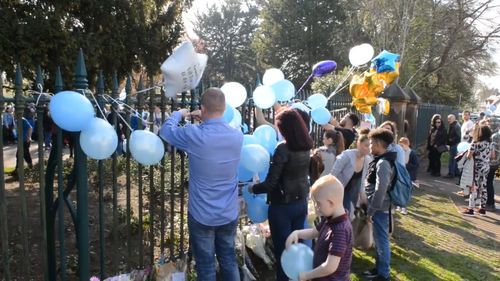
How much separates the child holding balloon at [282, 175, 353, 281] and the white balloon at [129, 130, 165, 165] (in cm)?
106

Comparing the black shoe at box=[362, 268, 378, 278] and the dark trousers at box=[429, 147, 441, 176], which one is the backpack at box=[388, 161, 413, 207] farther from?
the dark trousers at box=[429, 147, 441, 176]

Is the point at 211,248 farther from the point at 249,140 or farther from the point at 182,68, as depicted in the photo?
the point at 182,68

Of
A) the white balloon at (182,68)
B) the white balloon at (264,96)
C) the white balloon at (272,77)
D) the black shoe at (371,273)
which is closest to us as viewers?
the white balloon at (182,68)

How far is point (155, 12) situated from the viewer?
28.7 feet

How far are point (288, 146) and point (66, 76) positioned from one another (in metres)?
4.83

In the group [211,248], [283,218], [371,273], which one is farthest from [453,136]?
[211,248]

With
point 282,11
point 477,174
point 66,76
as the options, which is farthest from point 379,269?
point 282,11

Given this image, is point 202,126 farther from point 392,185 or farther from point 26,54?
A: point 26,54

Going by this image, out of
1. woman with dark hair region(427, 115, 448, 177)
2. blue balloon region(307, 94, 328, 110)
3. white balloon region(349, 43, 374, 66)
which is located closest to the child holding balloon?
blue balloon region(307, 94, 328, 110)

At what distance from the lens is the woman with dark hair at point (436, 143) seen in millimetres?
10914

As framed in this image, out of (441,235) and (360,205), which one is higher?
(360,205)

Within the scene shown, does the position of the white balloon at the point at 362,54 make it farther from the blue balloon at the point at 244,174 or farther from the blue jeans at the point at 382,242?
the blue balloon at the point at 244,174

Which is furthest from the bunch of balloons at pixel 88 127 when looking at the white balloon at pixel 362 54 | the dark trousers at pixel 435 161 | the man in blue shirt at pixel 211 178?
the dark trousers at pixel 435 161

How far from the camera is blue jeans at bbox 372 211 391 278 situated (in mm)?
4270
